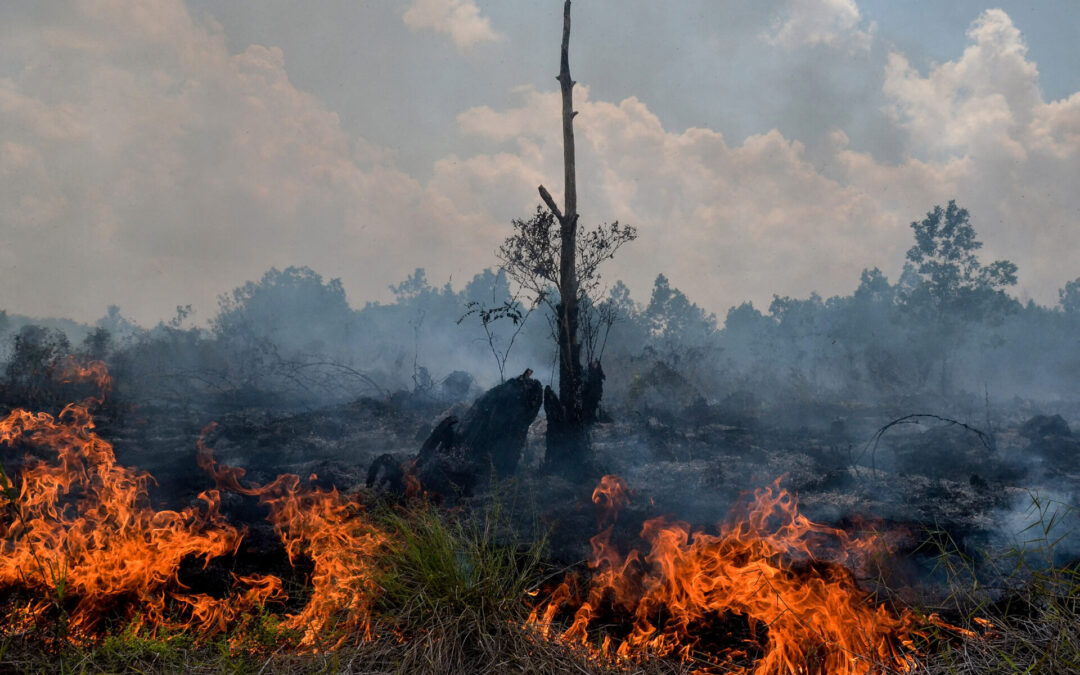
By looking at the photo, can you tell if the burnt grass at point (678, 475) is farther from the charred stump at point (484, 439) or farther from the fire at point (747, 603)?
the charred stump at point (484, 439)

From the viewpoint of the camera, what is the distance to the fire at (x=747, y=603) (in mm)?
3420

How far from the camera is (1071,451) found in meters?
11.6

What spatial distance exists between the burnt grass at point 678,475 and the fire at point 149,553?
0.66 feet

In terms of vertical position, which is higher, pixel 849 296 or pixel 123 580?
pixel 849 296

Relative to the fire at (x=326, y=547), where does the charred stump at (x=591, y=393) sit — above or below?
above

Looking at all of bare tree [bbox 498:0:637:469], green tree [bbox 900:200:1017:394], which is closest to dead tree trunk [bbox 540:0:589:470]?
bare tree [bbox 498:0:637:469]

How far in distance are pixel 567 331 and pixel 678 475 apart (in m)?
3.17

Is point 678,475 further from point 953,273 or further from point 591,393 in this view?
point 953,273

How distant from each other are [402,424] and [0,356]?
2213 centimetres

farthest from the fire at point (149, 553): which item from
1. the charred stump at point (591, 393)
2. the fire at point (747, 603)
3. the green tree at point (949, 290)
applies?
the green tree at point (949, 290)

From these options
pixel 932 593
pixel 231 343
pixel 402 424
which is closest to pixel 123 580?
pixel 932 593

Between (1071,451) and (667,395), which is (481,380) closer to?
(667,395)

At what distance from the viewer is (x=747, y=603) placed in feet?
12.4

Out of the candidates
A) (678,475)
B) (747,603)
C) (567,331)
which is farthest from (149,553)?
(678,475)
